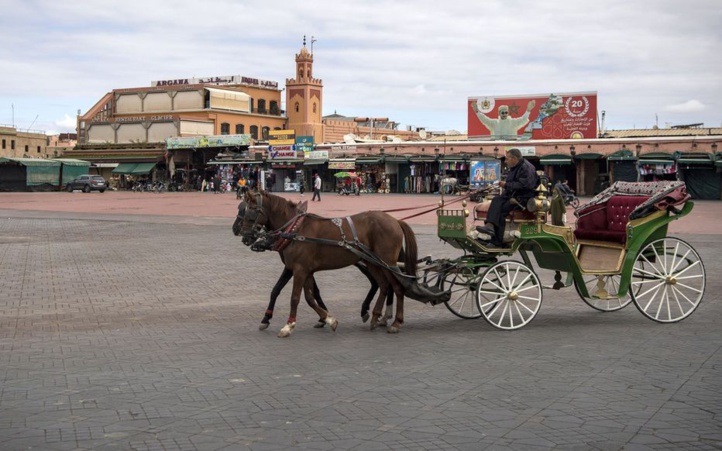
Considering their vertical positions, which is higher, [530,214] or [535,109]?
[535,109]

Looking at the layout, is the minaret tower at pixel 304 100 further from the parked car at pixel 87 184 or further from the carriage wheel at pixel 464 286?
the carriage wheel at pixel 464 286

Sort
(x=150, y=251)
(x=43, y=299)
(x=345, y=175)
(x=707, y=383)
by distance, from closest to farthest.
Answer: (x=707, y=383) < (x=43, y=299) < (x=150, y=251) < (x=345, y=175)

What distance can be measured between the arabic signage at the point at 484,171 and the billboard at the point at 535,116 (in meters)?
6.46

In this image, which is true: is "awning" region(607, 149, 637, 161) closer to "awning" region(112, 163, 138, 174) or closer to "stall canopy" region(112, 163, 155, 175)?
"stall canopy" region(112, 163, 155, 175)

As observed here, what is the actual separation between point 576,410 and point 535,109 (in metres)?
53.7

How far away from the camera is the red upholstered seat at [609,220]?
9906mm

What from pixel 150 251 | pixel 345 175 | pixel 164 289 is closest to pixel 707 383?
pixel 164 289

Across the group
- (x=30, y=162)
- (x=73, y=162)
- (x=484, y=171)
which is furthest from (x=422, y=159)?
(x=30, y=162)

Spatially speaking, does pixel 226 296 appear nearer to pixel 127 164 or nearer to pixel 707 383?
pixel 707 383

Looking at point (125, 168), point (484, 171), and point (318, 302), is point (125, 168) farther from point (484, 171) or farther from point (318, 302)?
point (318, 302)

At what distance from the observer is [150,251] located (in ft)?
59.5

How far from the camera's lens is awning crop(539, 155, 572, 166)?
158ft

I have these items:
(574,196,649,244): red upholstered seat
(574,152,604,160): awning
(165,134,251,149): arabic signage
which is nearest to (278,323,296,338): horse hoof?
(574,196,649,244): red upholstered seat

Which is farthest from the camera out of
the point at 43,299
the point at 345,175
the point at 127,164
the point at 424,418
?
the point at 127,164
